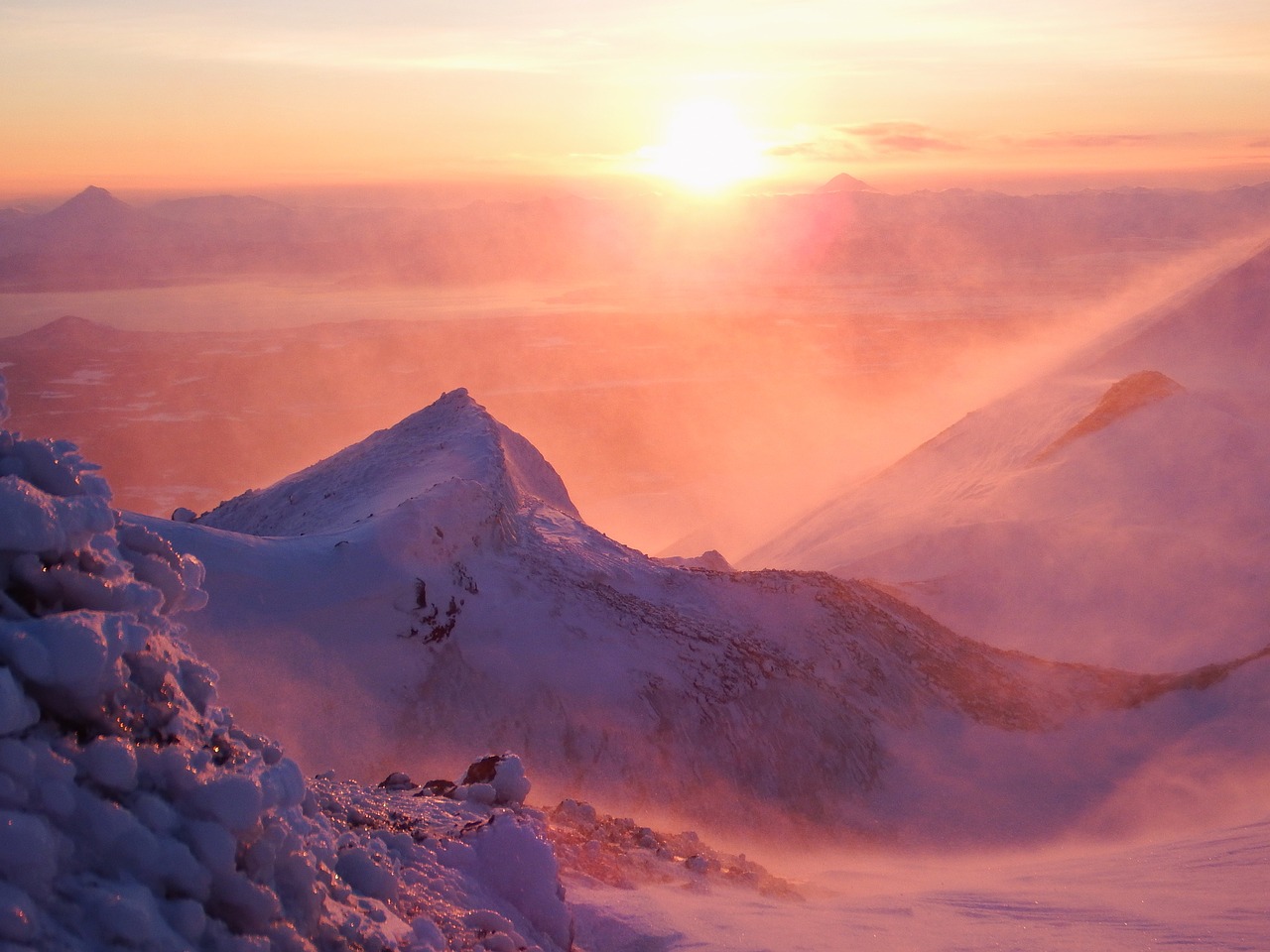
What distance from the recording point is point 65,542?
7.58 feet

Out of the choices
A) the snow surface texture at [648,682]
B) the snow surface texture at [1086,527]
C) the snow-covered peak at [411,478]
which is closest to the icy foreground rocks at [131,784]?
the snow surface texture at [648,682]

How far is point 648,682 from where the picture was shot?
699cm

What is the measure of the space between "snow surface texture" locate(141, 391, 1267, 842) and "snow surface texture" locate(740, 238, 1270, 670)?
2.51 meters

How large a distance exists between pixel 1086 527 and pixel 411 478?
8233 millimetres

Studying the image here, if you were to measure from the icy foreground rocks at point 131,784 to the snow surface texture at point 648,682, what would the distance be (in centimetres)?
345

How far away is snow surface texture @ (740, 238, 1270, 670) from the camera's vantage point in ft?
37.0

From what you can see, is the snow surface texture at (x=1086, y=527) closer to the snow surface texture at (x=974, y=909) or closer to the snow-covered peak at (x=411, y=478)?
the snow-covered peak at (x=411, y=478)

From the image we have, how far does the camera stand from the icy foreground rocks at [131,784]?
1996mm

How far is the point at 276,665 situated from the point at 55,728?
422 cm

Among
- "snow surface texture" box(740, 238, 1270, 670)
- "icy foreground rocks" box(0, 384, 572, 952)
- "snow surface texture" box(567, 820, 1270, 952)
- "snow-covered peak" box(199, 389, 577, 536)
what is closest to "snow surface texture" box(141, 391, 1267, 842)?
"snow-covered peak" box(199, 389, 577, 536)

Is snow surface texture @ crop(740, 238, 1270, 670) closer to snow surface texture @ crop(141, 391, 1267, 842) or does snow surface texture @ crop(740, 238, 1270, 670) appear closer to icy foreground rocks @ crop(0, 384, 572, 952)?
snow surface texture @ crop(141, 391, 1267, 842)

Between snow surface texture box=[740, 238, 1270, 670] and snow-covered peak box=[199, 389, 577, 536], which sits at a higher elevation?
snow surface texture box=[740, 238, 1270, 670]

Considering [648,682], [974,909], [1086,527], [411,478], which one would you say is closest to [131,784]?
[974,909]

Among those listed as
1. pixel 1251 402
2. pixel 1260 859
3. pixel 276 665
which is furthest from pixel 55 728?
pixel 1251 402
